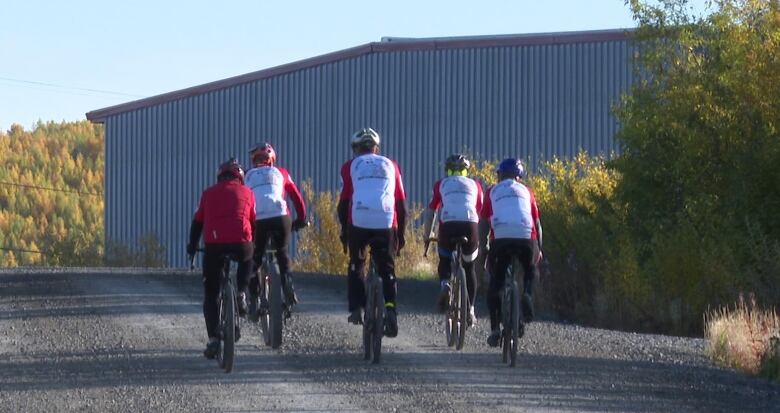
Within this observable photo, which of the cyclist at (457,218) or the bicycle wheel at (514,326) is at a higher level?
the cyclist at (457,218)

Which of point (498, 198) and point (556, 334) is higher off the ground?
point (498, 198)

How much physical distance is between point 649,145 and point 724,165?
1354mm

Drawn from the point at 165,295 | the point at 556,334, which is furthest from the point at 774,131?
the point at 165,295

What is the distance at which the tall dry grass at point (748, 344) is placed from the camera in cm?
1470

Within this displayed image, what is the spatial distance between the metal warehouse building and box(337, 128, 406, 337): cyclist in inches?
854

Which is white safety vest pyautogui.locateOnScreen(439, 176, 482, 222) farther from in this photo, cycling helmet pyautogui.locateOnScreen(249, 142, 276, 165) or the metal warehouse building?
the metal warehouse building

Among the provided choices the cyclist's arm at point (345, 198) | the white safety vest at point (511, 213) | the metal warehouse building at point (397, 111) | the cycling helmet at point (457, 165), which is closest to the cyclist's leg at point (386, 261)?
the cyclist's arm at point (345, 198)

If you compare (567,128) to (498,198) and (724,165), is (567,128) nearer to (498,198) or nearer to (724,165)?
(724,165)

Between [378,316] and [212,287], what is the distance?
1408 millimetres

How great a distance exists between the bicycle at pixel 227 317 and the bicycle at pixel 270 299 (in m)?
0.99

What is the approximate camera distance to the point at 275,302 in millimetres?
14125

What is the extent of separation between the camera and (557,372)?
44.2 ft

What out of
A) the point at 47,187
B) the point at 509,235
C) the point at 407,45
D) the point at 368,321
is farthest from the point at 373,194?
the point at 47,187

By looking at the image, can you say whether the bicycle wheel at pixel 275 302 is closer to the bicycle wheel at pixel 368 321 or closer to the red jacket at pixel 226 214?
the bicycle wheel at pixel 368 321
